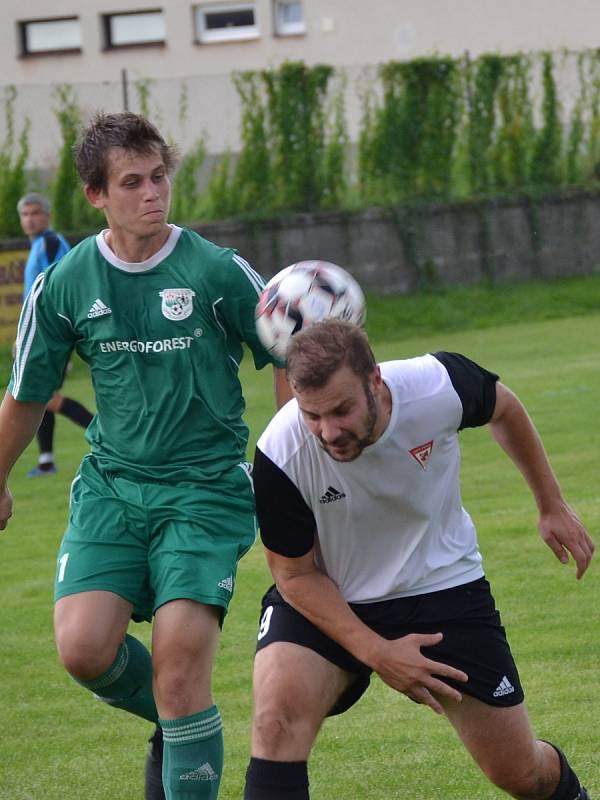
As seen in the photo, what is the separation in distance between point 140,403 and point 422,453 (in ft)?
3.47

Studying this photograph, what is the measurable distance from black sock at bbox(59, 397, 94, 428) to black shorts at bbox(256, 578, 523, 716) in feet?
25.6

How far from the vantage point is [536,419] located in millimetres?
12516

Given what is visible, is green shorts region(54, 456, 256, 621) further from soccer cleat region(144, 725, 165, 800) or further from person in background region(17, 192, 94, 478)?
person in background region(17, 192, 94, 478)

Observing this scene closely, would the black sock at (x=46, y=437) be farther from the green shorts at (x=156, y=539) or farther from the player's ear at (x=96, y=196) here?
the green shorts at (x=156, y=539)

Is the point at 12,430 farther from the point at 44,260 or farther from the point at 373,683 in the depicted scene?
the point at 44,260

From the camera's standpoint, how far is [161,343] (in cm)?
475

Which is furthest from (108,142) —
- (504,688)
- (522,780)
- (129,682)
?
(522,780)

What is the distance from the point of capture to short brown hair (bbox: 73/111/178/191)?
15.9 ft

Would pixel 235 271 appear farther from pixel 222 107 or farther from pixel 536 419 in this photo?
pixel 222 107

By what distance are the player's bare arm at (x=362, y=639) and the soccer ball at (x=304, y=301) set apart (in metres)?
0.67

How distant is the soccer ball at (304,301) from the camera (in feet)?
14.0

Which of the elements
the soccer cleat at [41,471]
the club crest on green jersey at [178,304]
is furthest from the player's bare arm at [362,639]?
the soccer cleat at [41,471]

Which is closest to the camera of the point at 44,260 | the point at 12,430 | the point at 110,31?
the point at 12,430

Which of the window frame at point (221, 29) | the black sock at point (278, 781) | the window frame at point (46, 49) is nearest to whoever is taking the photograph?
the black sock at point (278, 781)
